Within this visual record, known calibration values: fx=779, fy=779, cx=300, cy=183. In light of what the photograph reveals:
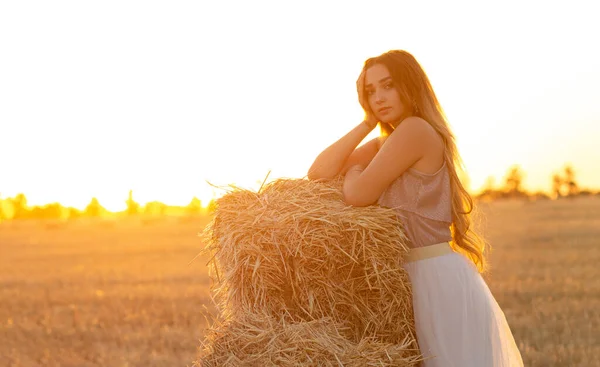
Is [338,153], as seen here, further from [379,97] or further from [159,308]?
[159,308]

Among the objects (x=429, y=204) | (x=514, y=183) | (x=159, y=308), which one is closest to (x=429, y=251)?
(x=429, y=204)

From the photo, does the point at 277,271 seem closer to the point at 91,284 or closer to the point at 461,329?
the point at 461,329

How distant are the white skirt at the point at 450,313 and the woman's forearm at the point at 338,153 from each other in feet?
2.09

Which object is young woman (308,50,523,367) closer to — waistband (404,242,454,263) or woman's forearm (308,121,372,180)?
waistband (404,242,454,263)

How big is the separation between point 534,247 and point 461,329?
63.7ft

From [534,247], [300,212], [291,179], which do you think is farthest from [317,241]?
[534,247]

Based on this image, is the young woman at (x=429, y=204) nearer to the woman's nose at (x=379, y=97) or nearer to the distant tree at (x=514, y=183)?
the woman's nose at (x=379, y=97)

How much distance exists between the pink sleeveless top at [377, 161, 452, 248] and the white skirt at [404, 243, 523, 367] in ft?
0.24

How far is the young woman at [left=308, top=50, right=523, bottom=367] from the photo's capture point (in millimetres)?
3988

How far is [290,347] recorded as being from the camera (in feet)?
12.4

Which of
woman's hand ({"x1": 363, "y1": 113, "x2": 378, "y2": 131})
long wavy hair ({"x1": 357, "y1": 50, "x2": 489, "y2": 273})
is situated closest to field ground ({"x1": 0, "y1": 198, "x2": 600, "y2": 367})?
woman's hand ({"x1": 363, "y1": 113, "x2": 378, "y2": 131})

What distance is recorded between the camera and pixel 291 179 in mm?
4305

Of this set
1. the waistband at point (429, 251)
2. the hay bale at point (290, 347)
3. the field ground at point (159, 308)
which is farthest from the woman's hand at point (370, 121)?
the field ground at point (159, 308)

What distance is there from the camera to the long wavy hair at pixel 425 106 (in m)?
4.06
